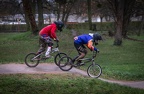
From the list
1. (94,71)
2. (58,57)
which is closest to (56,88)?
(94,71)

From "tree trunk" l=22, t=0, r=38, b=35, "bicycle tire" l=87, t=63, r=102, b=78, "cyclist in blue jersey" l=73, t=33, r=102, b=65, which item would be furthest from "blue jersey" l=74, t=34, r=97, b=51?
"tree trunk" l=22, t=0, r=38, b=35

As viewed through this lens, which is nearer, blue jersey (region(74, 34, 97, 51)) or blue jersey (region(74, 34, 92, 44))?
blue jersey (region(74, 34, 97, 51))

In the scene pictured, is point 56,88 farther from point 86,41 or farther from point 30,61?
point 30,61

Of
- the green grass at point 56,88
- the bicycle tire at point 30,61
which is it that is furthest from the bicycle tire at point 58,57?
the green grass at point 56,88

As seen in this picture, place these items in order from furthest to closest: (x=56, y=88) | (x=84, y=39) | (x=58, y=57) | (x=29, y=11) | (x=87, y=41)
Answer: (x=29, y=11)
(x=58, y=57)
(x=84, y=39)
(x=87, y=41)
(x=56, y=88)

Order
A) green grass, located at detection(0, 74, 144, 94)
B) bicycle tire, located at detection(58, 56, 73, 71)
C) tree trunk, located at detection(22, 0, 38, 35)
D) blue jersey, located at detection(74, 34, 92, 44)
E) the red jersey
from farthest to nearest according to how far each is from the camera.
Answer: tree trunk, located at detection(22, 0, 38, 35)
the red jersey
bicycle tire, located at detection(58, 56, 73, 71)
blue jersey, located at detection(74, 34, 92, 44)
green grass, located at detection(0, 74, 144, 94)

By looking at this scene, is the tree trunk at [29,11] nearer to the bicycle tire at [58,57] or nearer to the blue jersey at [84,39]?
the bicycle tire at [58,57]

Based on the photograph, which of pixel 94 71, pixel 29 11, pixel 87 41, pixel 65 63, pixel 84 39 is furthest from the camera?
pixel 29 11

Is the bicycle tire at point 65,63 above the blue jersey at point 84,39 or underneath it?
underneath

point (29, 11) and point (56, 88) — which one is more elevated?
point (29, 11)

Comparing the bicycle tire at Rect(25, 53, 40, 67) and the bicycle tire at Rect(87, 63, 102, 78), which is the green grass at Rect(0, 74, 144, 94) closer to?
the bicycle tire at Rect(87, 63, 102, 78)

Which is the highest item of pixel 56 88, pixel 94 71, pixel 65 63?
pixel 65 63

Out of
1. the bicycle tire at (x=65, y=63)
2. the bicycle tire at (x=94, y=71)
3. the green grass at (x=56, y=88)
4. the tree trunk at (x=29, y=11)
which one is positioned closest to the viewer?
the green grass at (x=56, y=88)

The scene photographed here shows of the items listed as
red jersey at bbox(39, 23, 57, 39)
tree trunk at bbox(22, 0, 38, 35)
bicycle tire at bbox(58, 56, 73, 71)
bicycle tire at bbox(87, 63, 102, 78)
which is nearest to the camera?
bicycle tire at bbox(87, 63, 102, 78)
